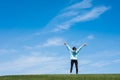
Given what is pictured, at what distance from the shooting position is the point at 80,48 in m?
36.4

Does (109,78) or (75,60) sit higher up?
(75,60)

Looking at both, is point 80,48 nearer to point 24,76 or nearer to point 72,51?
point 72,51

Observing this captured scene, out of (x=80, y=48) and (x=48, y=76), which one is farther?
(x=80, y=48)

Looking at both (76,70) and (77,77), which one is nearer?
(77,77)

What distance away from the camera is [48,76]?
32969 mm

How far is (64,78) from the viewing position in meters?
31.4

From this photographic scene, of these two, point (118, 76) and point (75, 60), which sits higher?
point (75, 60)

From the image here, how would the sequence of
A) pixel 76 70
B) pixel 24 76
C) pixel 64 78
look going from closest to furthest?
Result: pixel 64 78 → pixel 24 76 → pixel 76 70

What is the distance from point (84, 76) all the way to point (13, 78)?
703 cm

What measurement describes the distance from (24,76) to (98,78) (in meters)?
7.61

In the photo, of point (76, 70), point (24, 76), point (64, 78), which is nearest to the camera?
point (64, 78)

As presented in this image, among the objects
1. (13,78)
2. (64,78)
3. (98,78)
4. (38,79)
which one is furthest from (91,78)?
(13,78)

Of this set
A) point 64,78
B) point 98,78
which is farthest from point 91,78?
point 64,78

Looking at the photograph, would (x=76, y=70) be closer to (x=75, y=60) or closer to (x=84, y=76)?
(x=75, y=60)
